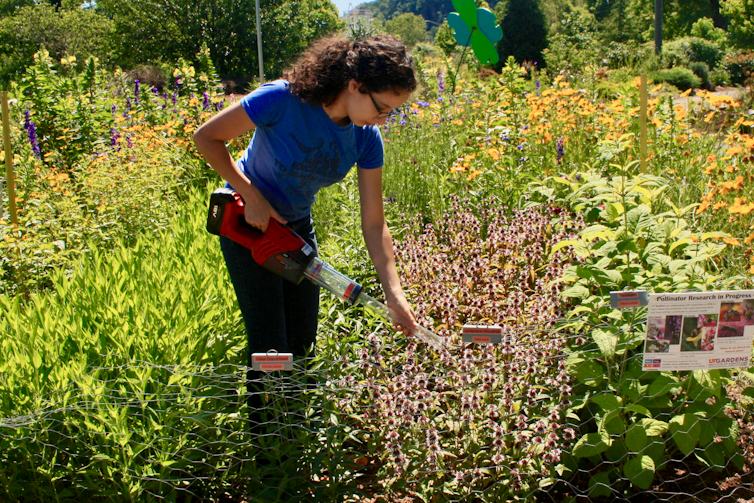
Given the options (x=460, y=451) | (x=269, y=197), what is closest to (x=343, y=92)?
(x=269, y=197)

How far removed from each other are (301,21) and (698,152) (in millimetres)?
34037

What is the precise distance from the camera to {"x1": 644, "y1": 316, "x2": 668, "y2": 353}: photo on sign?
1.60 m

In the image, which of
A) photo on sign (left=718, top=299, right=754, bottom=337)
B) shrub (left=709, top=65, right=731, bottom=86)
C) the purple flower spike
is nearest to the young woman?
photo on sign (left=718, top=299, right=754, bottom=337)

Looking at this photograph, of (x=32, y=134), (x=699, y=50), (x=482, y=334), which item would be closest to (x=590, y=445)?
(x=482, y=334)

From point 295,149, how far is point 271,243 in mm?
300

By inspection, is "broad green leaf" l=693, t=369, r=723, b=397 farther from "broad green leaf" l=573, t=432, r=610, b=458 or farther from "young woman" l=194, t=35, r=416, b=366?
"young woman" l=194, t=35, r=416, b=366

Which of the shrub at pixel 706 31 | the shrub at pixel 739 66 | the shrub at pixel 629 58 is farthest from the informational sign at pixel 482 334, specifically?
the shrub at pixel 706 31

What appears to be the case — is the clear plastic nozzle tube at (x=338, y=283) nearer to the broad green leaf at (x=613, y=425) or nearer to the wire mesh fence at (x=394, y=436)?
the wire mesh fence at (x=394, y=436)

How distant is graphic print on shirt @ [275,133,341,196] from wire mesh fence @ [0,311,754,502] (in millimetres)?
611

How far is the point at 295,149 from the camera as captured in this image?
1.73 m

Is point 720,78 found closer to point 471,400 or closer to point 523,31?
point 523,31

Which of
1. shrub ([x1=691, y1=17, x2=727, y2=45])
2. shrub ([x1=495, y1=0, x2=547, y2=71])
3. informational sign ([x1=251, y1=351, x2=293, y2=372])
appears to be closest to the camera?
informational sign ([x1=251, y1=351, x2=293, y2=372])

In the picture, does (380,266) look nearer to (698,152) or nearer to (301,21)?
(698,152)

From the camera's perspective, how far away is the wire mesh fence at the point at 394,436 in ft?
5.49
